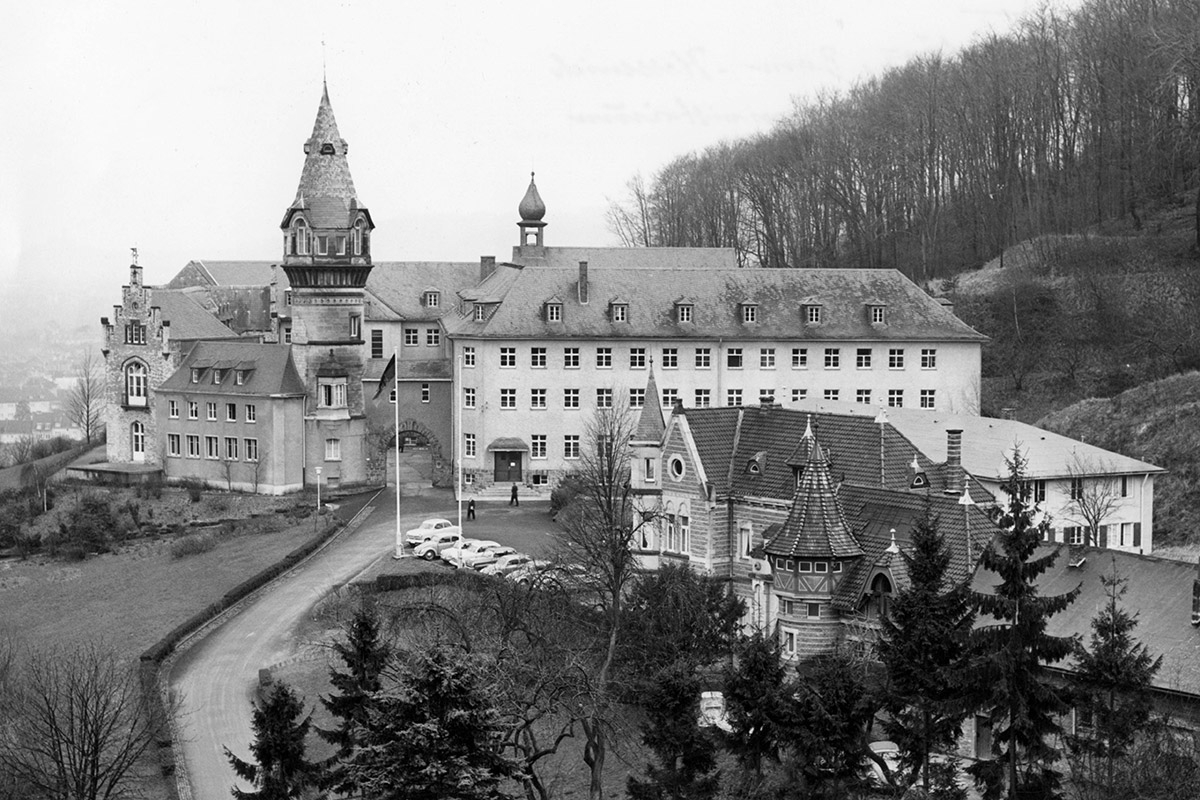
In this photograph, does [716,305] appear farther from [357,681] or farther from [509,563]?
[357,681]

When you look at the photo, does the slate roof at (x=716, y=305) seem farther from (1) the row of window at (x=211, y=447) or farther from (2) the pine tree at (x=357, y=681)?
(2) the pine tree at (x=357, y=681)

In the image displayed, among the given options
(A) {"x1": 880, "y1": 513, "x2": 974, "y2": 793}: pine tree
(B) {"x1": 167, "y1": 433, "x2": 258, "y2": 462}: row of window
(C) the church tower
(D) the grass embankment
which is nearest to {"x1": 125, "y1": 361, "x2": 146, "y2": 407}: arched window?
(B) {"x1": 167, "y1": 433, "x2": 258, "y2": 462}: row of window

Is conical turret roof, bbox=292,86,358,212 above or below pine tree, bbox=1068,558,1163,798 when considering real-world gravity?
above

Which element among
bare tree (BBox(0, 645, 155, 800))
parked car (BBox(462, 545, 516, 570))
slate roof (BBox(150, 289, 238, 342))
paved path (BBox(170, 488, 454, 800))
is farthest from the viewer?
slate roof (BBox(150, 289, 238, 342))

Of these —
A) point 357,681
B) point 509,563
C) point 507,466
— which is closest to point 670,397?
point 507,466

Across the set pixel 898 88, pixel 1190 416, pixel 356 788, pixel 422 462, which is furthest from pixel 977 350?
pixel 356 788

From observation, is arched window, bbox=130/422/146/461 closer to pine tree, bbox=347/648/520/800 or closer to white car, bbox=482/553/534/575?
white car, bbox=482/553/534/575

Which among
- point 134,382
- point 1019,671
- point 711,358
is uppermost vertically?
point 711,358
